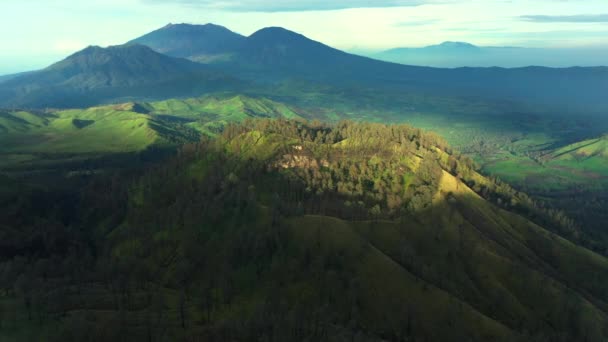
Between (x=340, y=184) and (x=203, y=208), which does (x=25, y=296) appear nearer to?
(x=203, y=208)

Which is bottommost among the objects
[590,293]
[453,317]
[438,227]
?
[590,293]

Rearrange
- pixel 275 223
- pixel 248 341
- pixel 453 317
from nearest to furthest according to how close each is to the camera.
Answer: pixel 248 341
pixel 453 317
pixel 275 223

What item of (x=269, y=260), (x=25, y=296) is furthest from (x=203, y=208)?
(x=25, y=296)

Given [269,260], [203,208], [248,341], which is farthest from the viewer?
[203,208]

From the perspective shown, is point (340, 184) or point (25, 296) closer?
point (25, 296)

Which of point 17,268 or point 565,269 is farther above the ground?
point 17,268

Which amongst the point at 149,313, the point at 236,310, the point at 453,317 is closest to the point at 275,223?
the point at 236,310
